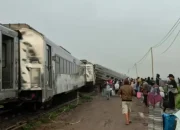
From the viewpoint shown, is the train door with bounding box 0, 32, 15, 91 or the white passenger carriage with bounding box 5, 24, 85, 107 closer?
the train door with bounding box 0, 32, 15, 91

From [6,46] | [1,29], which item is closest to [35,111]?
[6,46]

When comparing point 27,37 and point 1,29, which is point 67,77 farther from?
point 1,29

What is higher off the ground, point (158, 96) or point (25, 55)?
point (25, 55)

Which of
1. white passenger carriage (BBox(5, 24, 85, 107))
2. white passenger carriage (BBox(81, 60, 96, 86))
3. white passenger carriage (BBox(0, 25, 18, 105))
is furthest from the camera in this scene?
white passenger carriage (BBox(81, 60, 96, 86))

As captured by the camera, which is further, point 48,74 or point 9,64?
point 48,74

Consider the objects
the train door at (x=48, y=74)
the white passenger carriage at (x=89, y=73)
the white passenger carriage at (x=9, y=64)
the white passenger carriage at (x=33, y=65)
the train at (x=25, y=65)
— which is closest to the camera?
the white passenger carriage at (x=9, y=64)

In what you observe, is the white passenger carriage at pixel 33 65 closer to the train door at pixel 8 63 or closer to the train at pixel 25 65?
the train at pixel 25 65

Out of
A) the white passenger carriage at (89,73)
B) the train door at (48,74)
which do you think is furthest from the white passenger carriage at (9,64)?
the white passenger carriage at (89,73)

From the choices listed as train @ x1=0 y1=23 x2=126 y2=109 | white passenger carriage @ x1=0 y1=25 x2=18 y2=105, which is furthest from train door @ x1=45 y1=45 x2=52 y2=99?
white passenger carriage @ x1=0 y1=25 x2=18 y2=105

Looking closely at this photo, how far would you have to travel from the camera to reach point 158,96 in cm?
1839

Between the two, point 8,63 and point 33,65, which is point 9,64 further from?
point 33,65

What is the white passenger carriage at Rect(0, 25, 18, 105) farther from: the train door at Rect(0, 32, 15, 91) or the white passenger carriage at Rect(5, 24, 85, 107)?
the white passenger carriage at Rect(5, 24, 85, 107)

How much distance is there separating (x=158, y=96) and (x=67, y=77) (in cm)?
651

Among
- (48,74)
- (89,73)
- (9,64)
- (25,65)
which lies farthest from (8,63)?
(89,73)
